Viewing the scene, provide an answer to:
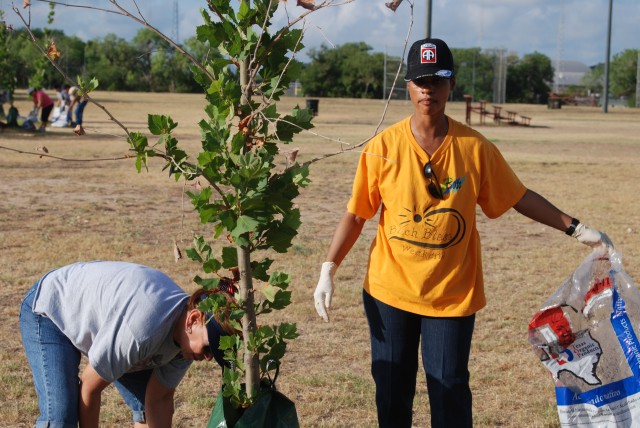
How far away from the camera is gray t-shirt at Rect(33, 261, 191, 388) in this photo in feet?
9.62

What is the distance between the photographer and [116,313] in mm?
2953

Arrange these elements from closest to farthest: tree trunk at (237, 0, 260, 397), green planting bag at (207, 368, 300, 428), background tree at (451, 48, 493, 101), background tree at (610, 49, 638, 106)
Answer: tree trunk at (237, 0, 260, 397)
green planting bag at (207, 368, 300, 428)
background tree at (451, 48, 493, 101)
background tree at (610, 49, 638, 106)

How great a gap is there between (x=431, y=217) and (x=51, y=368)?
4.91 ft

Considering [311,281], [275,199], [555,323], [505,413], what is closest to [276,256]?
[311,281]

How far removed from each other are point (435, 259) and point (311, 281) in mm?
3936

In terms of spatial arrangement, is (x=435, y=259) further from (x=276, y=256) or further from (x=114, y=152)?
(x=114, y=152)

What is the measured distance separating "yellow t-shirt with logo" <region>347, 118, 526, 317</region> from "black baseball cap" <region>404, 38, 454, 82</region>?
0.70 feet

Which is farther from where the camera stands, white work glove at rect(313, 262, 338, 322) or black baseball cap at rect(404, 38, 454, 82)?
white work glove at rect(313, 262, 338, 322)

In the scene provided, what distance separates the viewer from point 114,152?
18.5m

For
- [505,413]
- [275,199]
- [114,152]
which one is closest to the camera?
[275,199]

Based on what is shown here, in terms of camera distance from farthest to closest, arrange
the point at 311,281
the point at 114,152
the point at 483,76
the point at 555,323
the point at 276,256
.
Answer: the point at 483,76 → the point at 114,152 → the point at 276,256 → the point at 311,281 → the point at 555,323

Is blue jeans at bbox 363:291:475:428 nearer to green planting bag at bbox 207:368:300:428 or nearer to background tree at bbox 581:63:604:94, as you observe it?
green planting bag at bbox 207:368:300:428

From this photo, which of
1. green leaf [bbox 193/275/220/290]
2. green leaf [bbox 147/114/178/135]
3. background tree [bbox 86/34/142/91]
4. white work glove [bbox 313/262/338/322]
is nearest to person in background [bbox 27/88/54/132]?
white work glove [bbox 313/262/338/322]

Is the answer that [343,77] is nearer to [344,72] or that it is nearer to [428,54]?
[344,72]
